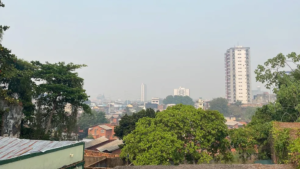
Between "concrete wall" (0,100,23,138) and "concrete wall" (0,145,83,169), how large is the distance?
993cm

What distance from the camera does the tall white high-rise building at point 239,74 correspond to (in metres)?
95.5

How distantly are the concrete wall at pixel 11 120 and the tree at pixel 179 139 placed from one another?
8.45 meters

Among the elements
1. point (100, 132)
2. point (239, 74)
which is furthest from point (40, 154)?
point (239, 74)

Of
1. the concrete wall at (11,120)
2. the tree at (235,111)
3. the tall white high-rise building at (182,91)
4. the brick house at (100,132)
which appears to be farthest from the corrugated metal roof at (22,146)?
the tall white high-rise building at (182,91)

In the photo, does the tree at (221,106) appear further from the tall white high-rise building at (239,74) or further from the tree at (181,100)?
the tree at (181,100)

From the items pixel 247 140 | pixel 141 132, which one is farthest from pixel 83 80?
pixel 247 140

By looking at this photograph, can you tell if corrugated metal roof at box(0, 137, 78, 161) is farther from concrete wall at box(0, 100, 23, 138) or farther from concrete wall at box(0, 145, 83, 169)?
concrete wall at box(0, 100, 23, 138)

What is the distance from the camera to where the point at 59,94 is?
17.2 meters

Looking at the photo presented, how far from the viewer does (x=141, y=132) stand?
12.7 metres

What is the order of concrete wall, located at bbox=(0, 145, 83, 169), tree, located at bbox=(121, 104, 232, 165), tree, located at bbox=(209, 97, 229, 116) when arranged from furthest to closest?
tree, located at bbox=(209, 97, 229, 116) < tree, located at bbox=(121, 104, 232, 165) < concrete wall, located at bbox=(0, 145, 83, 169)

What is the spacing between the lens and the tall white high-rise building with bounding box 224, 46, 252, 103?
9550cm

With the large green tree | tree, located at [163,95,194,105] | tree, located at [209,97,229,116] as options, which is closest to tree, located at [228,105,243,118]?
tree, located at [209,97,229,116]

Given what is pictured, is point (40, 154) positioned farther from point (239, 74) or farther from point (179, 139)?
point (239, 74)

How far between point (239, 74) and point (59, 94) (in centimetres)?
9240
